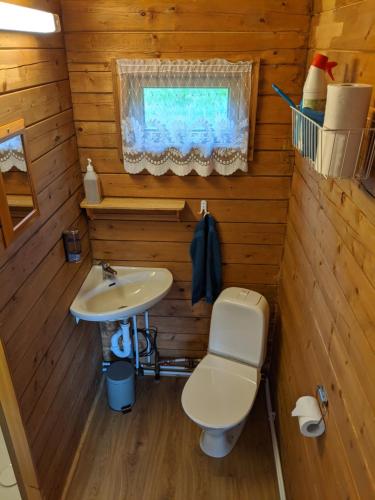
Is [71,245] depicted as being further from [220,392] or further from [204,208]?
[220,392]

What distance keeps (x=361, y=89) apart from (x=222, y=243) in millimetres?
1492

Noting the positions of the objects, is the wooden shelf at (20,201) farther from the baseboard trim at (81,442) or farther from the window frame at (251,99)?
the baseboard trim at (81,442)

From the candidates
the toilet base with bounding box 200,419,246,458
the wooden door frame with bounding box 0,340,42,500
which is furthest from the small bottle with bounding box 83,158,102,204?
the toilet base with bounding box 200,419,246,458

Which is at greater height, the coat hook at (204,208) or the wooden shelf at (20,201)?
the wooden shelf at (20,201)

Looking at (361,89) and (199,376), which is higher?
(361,89)

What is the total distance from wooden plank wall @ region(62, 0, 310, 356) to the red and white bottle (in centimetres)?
75

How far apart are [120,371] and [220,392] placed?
0.74 m

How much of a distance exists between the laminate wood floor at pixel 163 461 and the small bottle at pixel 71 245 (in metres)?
1.18

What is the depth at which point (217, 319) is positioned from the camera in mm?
2367

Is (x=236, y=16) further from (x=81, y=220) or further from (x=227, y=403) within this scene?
(x=227, y=403)

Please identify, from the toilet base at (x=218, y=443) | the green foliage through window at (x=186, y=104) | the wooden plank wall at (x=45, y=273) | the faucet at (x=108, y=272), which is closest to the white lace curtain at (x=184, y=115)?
the green foliage through window at (x=186, y=104)

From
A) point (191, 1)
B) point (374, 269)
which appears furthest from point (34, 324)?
point (191, 1)

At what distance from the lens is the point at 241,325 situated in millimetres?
2330

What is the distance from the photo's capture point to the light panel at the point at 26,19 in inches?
53.2
